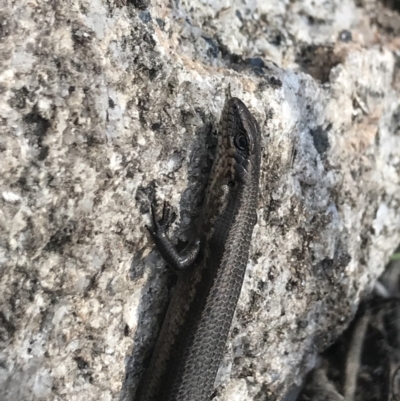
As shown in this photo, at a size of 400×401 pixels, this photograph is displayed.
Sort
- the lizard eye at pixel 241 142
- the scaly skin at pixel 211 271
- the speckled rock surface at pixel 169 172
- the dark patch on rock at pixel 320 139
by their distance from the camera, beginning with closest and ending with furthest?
the speckled rock surface at pixel 169 172, the scaly skin at pixel 211 271, the lizard eye at pixel 241 142, the dark patch on rock at pixel 320 139

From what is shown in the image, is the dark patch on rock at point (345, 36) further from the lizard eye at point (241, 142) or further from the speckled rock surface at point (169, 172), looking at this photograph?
the lizard eye at point (241, 142)

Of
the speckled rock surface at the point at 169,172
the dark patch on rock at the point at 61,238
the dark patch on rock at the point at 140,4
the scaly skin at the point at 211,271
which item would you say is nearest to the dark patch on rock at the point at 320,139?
the speckled rock surface at the point at 169,172

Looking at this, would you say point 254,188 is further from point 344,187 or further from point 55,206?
point 55,206

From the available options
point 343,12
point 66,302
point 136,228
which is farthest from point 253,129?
point 343,12

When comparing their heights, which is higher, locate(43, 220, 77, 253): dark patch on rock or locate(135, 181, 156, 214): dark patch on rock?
locate(135, 181, 156, 214): dark patch on rock

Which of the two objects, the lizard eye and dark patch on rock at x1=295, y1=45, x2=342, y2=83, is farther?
dark patch on rock at x1=295, y1=45, x2=342, y2=83

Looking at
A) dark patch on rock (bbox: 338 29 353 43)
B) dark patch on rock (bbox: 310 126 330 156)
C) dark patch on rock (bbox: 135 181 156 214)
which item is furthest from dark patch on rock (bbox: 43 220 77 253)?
dark patch on rock (bbox: 338 29 353 43)

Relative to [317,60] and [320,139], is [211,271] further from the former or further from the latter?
[317,60]

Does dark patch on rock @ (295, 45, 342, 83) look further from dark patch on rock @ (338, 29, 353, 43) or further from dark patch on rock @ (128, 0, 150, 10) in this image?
dark patch on rock @ (128, 0, 150, 10)
